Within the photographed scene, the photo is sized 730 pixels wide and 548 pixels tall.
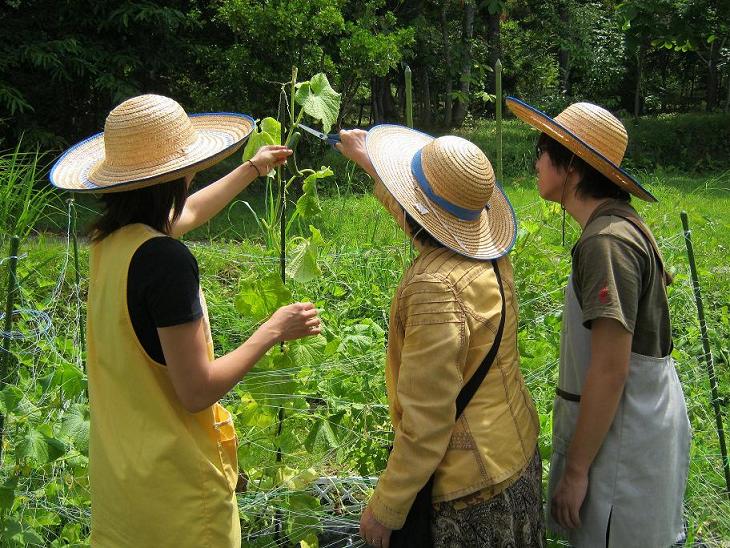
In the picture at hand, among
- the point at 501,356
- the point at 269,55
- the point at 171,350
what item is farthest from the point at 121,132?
the point at 269,55

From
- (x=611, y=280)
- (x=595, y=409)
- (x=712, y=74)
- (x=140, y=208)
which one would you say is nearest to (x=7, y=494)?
(x=140, y=208)

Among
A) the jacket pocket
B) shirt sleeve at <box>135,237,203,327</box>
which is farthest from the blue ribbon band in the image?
the jacket pocket

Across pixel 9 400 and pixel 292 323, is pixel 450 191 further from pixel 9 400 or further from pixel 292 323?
pixel 9 400

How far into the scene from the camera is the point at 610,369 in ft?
5.55

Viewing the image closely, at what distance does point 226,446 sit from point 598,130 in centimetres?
108

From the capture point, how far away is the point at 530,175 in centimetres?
895

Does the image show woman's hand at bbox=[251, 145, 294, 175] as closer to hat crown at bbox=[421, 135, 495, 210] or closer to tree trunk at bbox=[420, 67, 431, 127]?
hat crown at bbox=[421, 135, 495, 210]

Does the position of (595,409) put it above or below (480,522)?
above

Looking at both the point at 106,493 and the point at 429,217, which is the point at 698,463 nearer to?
the point at 429,217

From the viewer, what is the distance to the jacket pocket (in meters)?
1.67

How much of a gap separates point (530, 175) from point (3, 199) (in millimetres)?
6018

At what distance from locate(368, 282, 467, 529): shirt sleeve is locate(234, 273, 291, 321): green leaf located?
2.31ft

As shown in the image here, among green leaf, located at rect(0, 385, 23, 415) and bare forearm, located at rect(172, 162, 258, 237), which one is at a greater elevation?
bare forearm, located at rect(172, 162, 258, 237)

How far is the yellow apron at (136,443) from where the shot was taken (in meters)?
1.53
